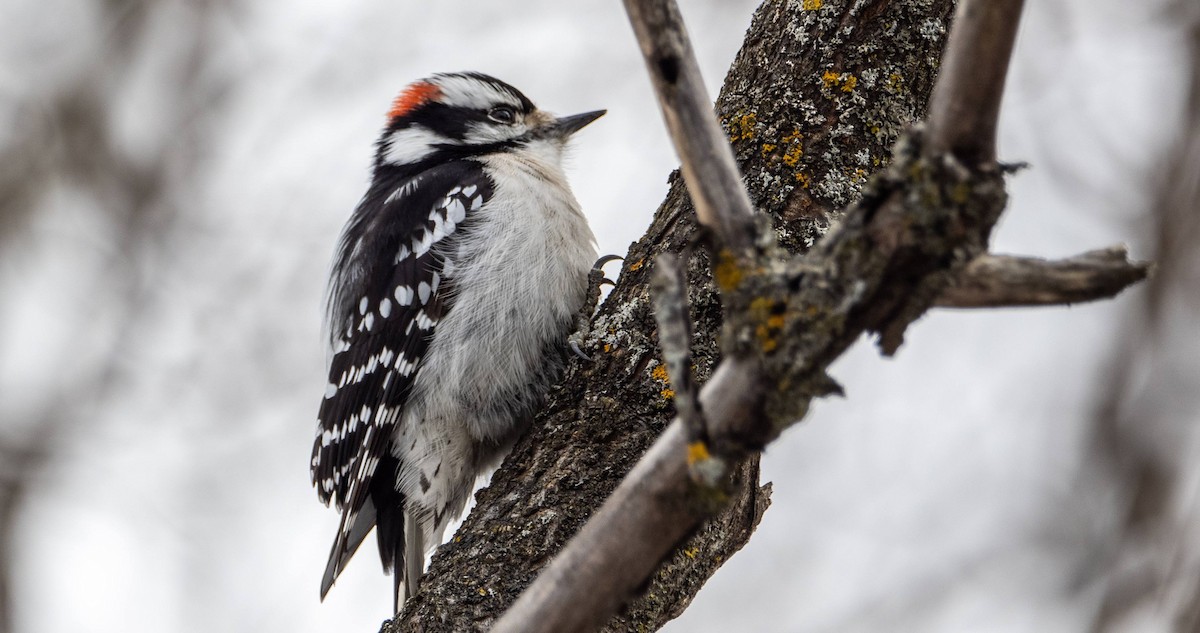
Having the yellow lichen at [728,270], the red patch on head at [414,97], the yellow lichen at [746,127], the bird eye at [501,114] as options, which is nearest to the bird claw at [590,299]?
the yellow lichen at [746,127]

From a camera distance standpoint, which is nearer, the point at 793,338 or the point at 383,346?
the point at 793,338

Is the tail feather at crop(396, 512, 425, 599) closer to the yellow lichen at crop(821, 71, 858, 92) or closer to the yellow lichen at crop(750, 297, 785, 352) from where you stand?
the yellow lichen at crop(821, 71, 858, 92)

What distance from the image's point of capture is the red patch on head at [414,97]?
15.1 ft

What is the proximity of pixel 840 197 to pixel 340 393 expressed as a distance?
1.95 m

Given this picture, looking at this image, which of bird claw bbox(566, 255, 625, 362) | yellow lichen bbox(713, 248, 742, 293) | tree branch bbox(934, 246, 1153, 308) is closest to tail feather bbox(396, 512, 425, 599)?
bird claw bbox(566, 255, 625, 362)

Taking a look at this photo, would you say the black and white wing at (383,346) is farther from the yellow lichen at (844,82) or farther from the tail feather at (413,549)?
the yellow lichen at (844,82)

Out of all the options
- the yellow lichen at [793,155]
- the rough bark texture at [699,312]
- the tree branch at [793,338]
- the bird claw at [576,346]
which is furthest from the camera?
the bird claw at [576,346]

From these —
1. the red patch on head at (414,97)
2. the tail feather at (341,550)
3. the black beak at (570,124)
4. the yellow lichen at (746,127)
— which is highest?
the red patch on head at (414,97)

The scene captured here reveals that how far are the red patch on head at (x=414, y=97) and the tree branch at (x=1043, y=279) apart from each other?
3578mm

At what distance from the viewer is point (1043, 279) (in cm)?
130

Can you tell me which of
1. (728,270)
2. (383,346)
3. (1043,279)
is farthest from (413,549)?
(1043,279)

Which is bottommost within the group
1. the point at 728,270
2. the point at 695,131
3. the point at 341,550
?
the point at 728,270

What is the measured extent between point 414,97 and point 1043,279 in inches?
148

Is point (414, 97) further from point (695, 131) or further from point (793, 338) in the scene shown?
point (793, 338)
